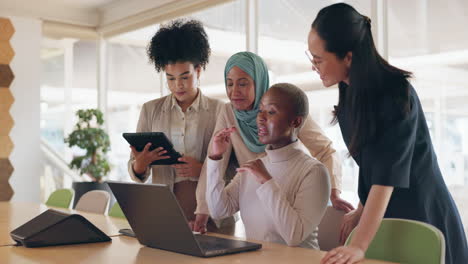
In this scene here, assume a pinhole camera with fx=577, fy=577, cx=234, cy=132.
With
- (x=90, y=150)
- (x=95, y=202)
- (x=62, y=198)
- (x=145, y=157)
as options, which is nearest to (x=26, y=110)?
(x=90, y=150)

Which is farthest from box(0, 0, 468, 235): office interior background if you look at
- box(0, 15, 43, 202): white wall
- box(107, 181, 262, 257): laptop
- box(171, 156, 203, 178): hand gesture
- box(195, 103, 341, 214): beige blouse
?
box(107, 181, 262, 257): laptop

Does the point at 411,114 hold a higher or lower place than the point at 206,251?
higher

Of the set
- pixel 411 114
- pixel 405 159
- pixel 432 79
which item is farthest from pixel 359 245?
pixel 432 79

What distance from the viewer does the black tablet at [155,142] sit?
7.95ft

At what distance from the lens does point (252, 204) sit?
209 cm

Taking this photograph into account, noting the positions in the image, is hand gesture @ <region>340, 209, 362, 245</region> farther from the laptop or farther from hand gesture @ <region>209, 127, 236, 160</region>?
hand gesture @ <region>209, 127, 236, 160</region>

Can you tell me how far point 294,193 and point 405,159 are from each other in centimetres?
48

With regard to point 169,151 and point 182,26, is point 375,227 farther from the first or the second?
point 182,26

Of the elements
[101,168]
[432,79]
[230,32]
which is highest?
[230,32]

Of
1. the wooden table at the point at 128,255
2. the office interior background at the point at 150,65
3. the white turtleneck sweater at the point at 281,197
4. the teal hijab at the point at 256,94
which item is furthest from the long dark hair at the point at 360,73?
the office interior background at the point at 150,65

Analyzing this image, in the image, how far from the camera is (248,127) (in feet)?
7.84

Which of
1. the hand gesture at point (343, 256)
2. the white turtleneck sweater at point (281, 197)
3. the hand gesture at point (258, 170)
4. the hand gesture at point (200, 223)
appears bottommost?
the hand gesture at point (200, 223)

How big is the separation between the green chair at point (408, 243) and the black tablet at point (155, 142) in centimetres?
101

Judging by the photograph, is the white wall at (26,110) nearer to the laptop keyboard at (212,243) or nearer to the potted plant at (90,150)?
the potted plant at (90,150)
